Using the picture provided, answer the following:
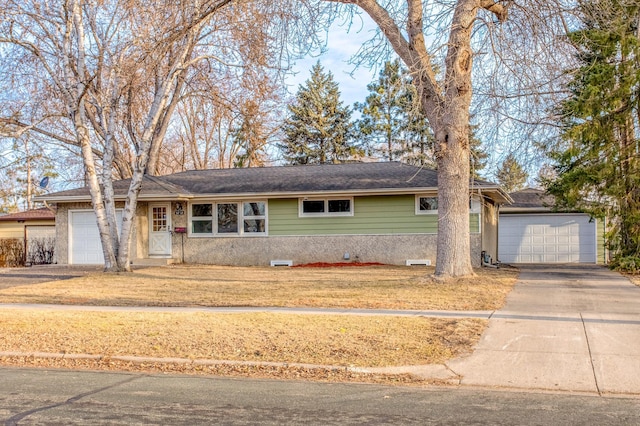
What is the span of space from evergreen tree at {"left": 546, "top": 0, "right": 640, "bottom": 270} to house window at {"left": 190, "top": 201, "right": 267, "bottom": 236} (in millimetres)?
10552

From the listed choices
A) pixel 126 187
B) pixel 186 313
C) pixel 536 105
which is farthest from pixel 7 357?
pixel 126 187

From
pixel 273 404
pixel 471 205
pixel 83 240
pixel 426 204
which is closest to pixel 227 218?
pixel 83 240

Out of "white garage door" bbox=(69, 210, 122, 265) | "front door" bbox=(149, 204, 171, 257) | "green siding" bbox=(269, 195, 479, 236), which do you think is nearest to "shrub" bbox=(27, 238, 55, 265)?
"white garage door" bbox=(69, 210, 122, 265)

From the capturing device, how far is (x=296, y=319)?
33.1 ft

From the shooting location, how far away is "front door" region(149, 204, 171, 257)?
23906 millimetres

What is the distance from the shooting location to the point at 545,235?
28.1m

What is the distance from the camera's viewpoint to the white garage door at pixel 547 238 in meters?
27.5

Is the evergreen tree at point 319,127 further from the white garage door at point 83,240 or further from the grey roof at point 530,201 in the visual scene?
the white garage door at point 83,240

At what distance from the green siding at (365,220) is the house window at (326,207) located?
6.1 inches

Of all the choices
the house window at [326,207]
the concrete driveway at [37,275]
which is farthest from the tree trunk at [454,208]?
the concrete driveway at [37,275]

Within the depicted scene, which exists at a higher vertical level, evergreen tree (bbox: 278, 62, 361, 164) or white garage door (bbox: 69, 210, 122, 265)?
evergreen tree (bbox: 278, 62, 361, 164)

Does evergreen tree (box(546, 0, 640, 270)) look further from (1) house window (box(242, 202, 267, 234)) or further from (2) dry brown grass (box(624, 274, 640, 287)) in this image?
(1) house window (box(242, 202, 267, 234))

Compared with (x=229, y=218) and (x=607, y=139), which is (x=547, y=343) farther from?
(x=229, y=218)

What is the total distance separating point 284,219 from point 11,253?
12978 mm
